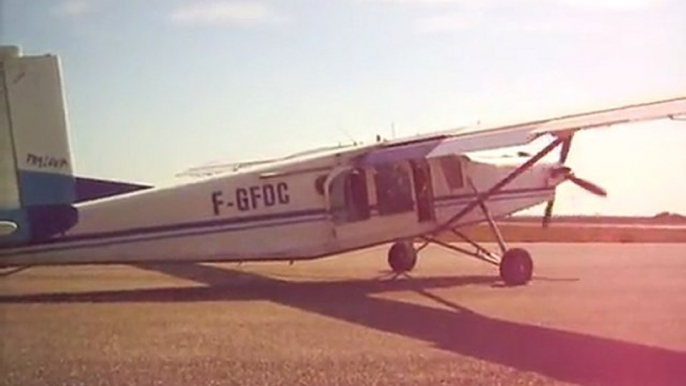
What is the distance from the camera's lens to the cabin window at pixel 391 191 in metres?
15.2

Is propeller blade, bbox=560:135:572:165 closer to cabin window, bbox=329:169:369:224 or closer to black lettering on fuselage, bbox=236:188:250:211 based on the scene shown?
A: cabin window, bbox=329:169:369:224

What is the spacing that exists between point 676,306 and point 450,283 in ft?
12.8

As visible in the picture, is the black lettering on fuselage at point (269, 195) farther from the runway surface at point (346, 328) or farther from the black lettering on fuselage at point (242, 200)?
the runway surface at point (346, 328)

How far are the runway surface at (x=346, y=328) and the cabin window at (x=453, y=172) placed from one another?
4.37 ft

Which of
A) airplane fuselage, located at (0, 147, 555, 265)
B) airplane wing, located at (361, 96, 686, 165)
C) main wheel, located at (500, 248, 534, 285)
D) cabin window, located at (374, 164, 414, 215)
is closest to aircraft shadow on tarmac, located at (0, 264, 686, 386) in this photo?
main wheel, located at (500, 248, 534, 285)

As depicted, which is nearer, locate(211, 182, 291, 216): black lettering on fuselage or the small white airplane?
the small white airplane

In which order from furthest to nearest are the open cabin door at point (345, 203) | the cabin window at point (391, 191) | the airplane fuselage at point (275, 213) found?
1. the cabin window at point (391, 191)
2. the open cabin door at point (345, 203)
3. the airplane fuselage at point (275, 213)

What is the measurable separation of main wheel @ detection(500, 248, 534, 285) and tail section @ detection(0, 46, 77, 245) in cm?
558

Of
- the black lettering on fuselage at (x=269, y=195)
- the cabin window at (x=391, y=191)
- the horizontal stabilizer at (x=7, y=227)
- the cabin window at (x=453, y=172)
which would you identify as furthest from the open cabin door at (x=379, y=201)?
the horizontal stabilizer at (x=7, y=227)

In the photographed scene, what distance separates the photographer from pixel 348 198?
15.0 m

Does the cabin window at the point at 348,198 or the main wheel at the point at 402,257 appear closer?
the cabin window at the point at 348,198

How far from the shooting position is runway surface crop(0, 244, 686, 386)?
748 cm

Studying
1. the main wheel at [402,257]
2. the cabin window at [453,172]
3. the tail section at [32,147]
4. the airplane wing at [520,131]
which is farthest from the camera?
the main wheel at [402,257]

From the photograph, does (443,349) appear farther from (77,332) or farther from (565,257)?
(565,257)
